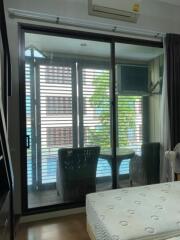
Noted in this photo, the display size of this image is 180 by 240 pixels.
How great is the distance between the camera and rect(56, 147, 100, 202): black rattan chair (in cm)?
316

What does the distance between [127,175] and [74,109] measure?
4.51ft

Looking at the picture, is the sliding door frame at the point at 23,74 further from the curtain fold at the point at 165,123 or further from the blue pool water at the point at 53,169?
the curtain fold at the point at 165,123

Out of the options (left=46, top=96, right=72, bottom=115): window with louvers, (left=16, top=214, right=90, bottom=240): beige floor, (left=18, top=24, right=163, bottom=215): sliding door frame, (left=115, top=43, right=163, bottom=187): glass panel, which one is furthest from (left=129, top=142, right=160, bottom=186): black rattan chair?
(left=46, top=96, right=72, bottom=115): window with louvers

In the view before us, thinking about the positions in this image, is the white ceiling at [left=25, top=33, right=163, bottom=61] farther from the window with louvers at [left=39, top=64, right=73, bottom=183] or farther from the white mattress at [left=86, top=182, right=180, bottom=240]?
the white mattress at [left=86, top=182, right=180, bottom=240]

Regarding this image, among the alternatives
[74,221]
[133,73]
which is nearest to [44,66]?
[133,73]

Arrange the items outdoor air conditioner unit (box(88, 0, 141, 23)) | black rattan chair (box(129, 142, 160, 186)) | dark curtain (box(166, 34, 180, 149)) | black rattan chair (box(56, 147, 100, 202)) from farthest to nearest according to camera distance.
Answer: black rattan chair (box(129, 142, 160, 186)), dark curtain (box(166, 34, 180, 149)), black rattan chair (box(56, 147, 100, 202)), outdoor air conditioner unit (box(88, 0, 141, 23))

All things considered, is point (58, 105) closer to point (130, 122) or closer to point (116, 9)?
point (130, 122)

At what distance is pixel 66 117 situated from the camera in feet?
10.3

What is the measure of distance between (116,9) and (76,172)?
2238mm

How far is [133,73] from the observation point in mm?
3512

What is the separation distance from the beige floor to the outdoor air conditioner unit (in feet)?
8.35

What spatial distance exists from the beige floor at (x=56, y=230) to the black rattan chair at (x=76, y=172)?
1.21 ft

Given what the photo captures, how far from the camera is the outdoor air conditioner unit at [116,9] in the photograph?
2.57m

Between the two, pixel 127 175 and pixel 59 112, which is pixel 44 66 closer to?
pixel 59 112
